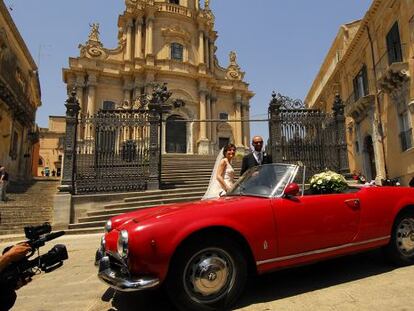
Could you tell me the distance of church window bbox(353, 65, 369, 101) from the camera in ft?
66.7

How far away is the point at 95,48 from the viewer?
31000 millimetres

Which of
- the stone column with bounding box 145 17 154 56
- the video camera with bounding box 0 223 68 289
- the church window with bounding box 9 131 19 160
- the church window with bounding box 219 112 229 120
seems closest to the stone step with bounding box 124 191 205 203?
A: the video camera with bounding box 0 223 68 289

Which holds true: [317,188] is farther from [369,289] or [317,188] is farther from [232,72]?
[232,72]

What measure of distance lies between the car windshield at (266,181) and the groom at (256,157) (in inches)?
64.1

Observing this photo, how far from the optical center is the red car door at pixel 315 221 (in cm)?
347

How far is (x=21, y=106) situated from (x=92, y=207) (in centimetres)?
1675

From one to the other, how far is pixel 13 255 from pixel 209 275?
162 cm

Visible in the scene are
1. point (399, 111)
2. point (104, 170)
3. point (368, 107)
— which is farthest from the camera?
point (368, 107)

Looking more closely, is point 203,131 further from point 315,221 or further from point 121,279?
A: point 121,279

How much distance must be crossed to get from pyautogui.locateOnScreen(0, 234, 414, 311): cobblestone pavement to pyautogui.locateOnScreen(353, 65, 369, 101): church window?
1793 centimetres

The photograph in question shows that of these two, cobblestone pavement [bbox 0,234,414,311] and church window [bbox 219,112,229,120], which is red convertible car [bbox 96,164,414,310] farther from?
church window [bbox 219,112,229,120]

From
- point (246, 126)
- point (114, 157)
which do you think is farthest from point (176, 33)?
point (114, 157)

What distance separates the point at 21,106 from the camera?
79.4 ft

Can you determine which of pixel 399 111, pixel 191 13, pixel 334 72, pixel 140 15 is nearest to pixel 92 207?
pixel 399 111
